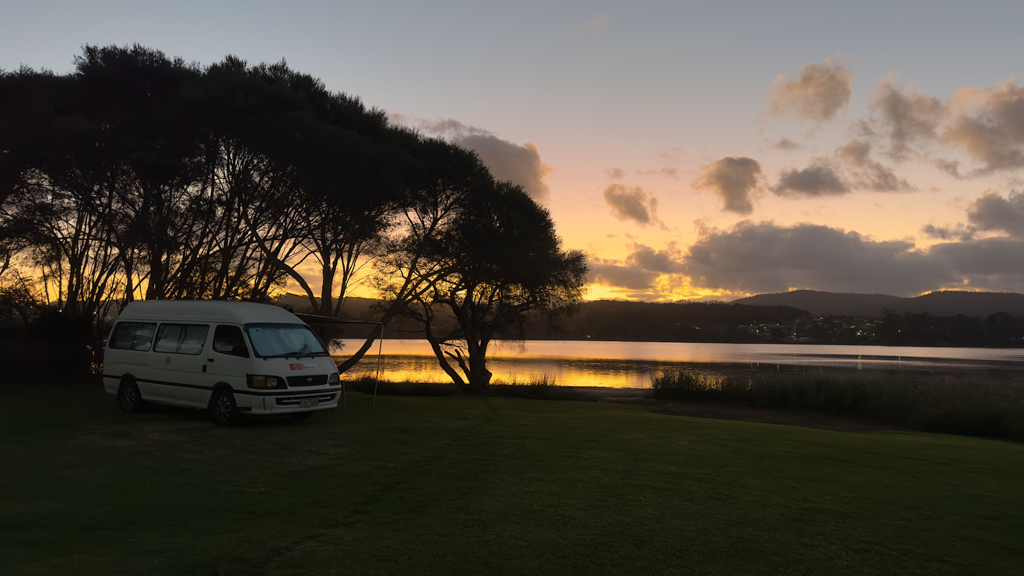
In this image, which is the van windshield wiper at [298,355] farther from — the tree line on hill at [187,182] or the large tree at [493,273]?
the large tree at [493,273]

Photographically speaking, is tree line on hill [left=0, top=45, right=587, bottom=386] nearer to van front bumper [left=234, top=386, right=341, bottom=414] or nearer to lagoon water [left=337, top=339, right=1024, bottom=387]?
van front bumper [left=234, top=386, right=341, bottom=414]

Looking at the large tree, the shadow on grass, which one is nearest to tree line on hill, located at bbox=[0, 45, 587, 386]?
the large tree

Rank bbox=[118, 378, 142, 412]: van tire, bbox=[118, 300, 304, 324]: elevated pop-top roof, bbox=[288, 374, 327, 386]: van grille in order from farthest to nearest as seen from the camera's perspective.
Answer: bbox=[118, 378, 142, 412]: van tire, bbox=[118, 300, 304, 324]: elevated pop-top roof, bbox=[288, 374, 327, 386]: van grille

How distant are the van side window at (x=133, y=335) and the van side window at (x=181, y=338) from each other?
1.11 ft

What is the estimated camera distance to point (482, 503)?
7074mm

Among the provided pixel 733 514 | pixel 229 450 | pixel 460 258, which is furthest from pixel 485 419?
pixel 460 258

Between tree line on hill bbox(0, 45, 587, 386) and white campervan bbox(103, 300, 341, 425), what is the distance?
22.3 feet

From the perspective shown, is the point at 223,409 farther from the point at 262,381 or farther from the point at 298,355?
the point at 298,355

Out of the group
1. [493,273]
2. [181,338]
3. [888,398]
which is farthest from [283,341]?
[888,398]

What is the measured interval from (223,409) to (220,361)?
3.20ft

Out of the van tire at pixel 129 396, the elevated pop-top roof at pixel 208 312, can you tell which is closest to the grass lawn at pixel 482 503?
the van tire at pixel 129 396

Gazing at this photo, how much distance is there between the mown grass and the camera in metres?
18.0

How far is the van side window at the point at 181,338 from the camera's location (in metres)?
13.0

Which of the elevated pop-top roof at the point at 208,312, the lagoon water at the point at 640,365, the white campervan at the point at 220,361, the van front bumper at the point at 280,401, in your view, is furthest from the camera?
the lagoon water at the point at 640,365
